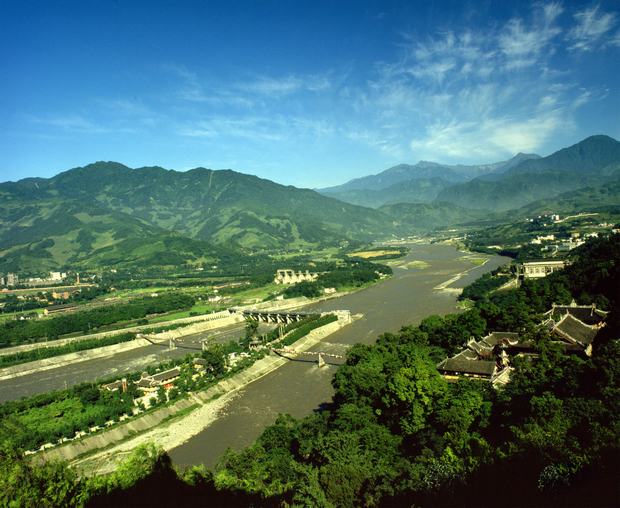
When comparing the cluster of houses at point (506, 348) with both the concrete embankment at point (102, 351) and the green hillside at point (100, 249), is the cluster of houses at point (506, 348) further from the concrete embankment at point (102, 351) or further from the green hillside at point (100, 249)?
the green hillside at point (100, 249)

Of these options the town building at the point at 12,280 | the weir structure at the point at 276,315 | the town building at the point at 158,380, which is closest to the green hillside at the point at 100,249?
the town building at the point at 12,280

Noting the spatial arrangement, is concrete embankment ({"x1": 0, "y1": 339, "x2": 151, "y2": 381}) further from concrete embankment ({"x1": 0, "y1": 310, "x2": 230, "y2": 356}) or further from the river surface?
the river surface

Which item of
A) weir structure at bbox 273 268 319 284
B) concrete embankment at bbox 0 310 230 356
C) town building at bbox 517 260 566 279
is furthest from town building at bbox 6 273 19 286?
town building at bbox 517 260 566 279

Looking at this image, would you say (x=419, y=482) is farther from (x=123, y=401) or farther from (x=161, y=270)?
(x=161, y=270)

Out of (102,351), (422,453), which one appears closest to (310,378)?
(422,453)

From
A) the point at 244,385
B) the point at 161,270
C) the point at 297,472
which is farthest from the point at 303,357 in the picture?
the point at 161,270

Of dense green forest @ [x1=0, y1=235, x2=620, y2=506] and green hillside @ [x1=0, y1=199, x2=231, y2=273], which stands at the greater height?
green hillside @ [x1=0, y1=199, x2=231, y2=273]
